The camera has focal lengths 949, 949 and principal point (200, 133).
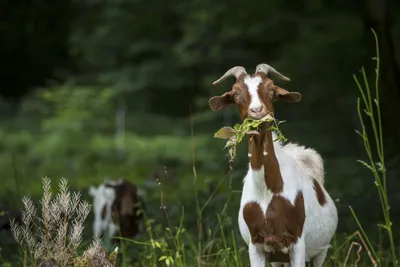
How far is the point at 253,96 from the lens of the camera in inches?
221

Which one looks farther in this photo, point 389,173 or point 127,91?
point 127,91

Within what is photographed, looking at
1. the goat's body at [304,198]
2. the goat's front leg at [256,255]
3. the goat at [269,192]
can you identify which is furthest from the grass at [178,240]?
the goat's front leg at [256,255]

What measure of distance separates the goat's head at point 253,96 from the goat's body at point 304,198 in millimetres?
467

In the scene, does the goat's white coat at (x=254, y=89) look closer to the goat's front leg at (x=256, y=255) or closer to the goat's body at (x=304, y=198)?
the goat's body at (x=304, y=198)

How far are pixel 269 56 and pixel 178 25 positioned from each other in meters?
6.02

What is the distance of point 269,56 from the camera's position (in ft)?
76.1

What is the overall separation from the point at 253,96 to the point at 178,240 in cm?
164

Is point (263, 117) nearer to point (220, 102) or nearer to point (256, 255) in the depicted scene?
point (220, 102)

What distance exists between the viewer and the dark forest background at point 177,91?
12648mm

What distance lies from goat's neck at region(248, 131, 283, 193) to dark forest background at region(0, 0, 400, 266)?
0.62 m

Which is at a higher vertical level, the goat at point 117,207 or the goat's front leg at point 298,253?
the goat at point 117,207

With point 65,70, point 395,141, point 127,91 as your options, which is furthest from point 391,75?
point 65,70

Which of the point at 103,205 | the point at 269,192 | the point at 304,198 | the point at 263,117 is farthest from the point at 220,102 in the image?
the point at 103,205

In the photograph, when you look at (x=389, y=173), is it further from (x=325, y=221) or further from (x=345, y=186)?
(x=325, y=221)
